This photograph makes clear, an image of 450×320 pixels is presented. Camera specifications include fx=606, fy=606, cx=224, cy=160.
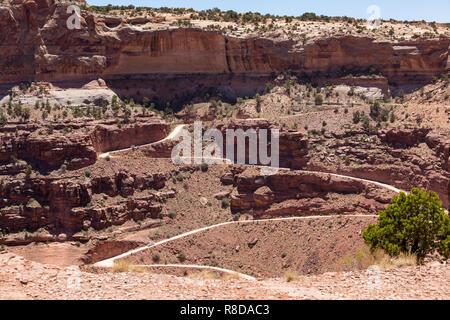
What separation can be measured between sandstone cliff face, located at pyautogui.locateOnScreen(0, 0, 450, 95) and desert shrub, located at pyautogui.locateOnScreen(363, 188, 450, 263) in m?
46.9

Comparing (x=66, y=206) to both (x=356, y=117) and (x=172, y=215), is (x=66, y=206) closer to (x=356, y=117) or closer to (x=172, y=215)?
(x=172, y=215)

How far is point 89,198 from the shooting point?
177 ft

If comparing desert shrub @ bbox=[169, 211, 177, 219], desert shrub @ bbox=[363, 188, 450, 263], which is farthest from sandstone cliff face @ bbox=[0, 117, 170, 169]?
desert shrub @ bbox=[363, 188, 450, 263]

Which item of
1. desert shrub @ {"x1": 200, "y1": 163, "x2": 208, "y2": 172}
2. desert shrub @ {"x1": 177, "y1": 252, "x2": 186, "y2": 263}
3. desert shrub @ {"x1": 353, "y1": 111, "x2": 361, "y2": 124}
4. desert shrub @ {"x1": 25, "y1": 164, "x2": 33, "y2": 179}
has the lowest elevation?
desert shrub @ {"x1": 177, "y1": 252, "x2": 186, "y2": 263}

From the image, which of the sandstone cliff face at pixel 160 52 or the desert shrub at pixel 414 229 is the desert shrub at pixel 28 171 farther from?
the desert shrub at pixel 414 229

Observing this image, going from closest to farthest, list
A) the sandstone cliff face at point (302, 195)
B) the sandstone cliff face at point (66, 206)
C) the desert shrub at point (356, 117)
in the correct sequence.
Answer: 1. the sandstone cliff face at point (302, 195)
2. the sandstone cliff face at point (66, 206)
3. the desert shrub at point (356, 117)

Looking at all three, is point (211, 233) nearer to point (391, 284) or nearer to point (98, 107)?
point (98, 107)

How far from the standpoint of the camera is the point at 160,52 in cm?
7325

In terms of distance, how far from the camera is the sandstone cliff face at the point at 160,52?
66.9m

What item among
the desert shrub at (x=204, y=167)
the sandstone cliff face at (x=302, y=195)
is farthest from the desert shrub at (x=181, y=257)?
the desert shrub at (x=204, y=167)

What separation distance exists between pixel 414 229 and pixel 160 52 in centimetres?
5299

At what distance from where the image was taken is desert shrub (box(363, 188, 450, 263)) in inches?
981

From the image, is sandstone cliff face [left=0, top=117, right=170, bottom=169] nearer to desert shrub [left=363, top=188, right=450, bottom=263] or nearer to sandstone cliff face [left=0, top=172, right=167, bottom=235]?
sandstone cliff face [left=0, top=172, right=167, bottom=235]

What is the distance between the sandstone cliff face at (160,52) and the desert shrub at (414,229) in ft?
154
